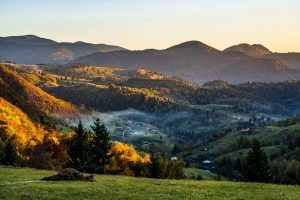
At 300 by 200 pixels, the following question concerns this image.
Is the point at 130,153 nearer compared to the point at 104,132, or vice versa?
the point at 104,132

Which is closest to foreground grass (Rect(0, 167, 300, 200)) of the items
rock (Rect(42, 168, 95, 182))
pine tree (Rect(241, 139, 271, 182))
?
rock (Rect(42, 168, 95, 182))

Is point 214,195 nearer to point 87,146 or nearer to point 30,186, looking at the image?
point 30,186

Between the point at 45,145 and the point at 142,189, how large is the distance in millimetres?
94437

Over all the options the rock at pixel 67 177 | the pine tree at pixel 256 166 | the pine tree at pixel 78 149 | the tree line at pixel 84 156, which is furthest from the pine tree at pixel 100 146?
the rock at pixel 67 177

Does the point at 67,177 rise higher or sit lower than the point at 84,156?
higher

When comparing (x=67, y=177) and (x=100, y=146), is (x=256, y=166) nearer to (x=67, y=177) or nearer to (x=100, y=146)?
(x=100, y=146)

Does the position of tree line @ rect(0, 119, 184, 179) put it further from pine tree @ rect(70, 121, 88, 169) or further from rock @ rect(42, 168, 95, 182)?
rock @ rect(42, 168, 95, 182)

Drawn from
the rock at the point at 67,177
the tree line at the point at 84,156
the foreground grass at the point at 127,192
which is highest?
the foreground grass at the point at 127,192

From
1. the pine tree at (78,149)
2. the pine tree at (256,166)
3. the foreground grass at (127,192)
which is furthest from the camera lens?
the pine tree at (78,149)

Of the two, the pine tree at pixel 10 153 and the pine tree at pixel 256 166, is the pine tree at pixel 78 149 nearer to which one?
the pine tree at pixel 10 153

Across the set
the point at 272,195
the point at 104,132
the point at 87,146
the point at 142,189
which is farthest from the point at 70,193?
the point at 104,132

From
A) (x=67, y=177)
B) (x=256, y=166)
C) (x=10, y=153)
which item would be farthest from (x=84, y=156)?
(x=67, y=177)

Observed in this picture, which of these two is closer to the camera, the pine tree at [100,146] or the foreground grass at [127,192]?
the foreground grass at [127,192]

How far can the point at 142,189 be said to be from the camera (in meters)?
42.0
